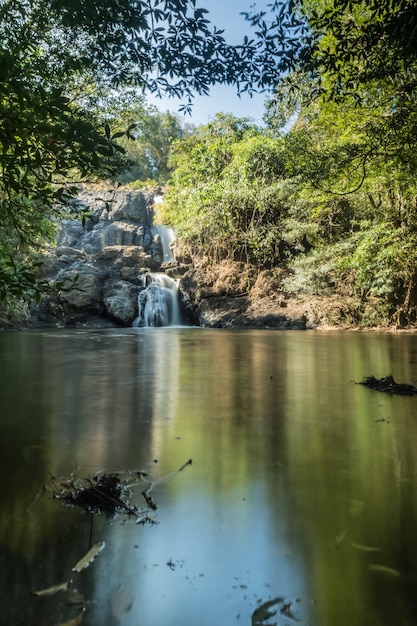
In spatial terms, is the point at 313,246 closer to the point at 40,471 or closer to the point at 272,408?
the point at 272,408

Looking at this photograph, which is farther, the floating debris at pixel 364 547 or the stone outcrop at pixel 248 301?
the stone outcrop at pixel 248 301

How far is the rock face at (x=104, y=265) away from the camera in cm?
2342

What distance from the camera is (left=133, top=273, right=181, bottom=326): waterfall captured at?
23.5 metres

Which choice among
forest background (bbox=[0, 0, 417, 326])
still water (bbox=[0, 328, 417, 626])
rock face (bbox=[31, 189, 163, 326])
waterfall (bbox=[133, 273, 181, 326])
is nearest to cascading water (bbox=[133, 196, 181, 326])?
waterfall (bbox=[133, 273, 181, 326])

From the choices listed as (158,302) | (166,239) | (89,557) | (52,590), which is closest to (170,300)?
(158,302)

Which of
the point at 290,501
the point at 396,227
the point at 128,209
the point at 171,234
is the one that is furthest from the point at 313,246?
the point at 290,501

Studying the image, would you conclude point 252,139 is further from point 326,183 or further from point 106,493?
point 106,493

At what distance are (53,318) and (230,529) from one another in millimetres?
24124

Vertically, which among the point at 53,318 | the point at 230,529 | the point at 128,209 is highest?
the point at 128,209

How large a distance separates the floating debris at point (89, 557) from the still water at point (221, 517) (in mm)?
25

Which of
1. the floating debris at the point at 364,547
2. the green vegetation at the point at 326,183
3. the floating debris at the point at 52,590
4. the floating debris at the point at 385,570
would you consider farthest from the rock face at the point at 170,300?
the floating debris at the point at 52,590

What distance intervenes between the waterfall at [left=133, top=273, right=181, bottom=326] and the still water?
1956 centimetres

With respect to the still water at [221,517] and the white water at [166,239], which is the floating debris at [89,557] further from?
the white water at [166,239]

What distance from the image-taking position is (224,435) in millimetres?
2832
